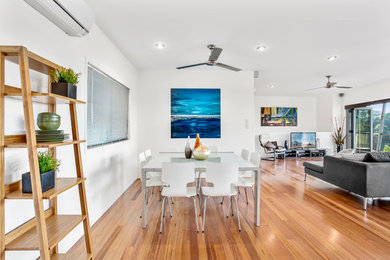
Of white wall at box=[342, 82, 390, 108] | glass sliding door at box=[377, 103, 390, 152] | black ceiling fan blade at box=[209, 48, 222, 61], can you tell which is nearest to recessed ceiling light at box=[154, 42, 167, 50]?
black ceiling fan blade at box=[209, 48, 222, 61]

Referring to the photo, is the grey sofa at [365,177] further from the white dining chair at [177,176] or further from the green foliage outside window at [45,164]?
the green foliage outside window at [45,164]

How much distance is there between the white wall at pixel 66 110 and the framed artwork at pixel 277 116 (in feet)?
20.5

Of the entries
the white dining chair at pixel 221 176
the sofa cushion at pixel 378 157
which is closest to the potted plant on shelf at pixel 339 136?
the sofa cushion at pixel 378 157

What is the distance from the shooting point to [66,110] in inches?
80.1

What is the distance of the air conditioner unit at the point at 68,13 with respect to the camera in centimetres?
150

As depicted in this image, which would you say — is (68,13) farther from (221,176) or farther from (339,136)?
(339,136)

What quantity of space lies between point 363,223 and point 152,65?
4398mm

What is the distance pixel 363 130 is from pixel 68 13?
30.0 feet

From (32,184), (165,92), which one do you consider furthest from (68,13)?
(165,92)

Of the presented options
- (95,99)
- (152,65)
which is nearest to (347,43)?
(152,65)

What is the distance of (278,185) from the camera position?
4289 millimetres

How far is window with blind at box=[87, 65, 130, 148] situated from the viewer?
261 cm

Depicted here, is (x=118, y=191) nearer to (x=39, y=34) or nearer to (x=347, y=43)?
(x=39, y=34)

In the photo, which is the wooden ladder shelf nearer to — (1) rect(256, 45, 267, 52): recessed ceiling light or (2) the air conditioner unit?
(2) the air conditioner unit
